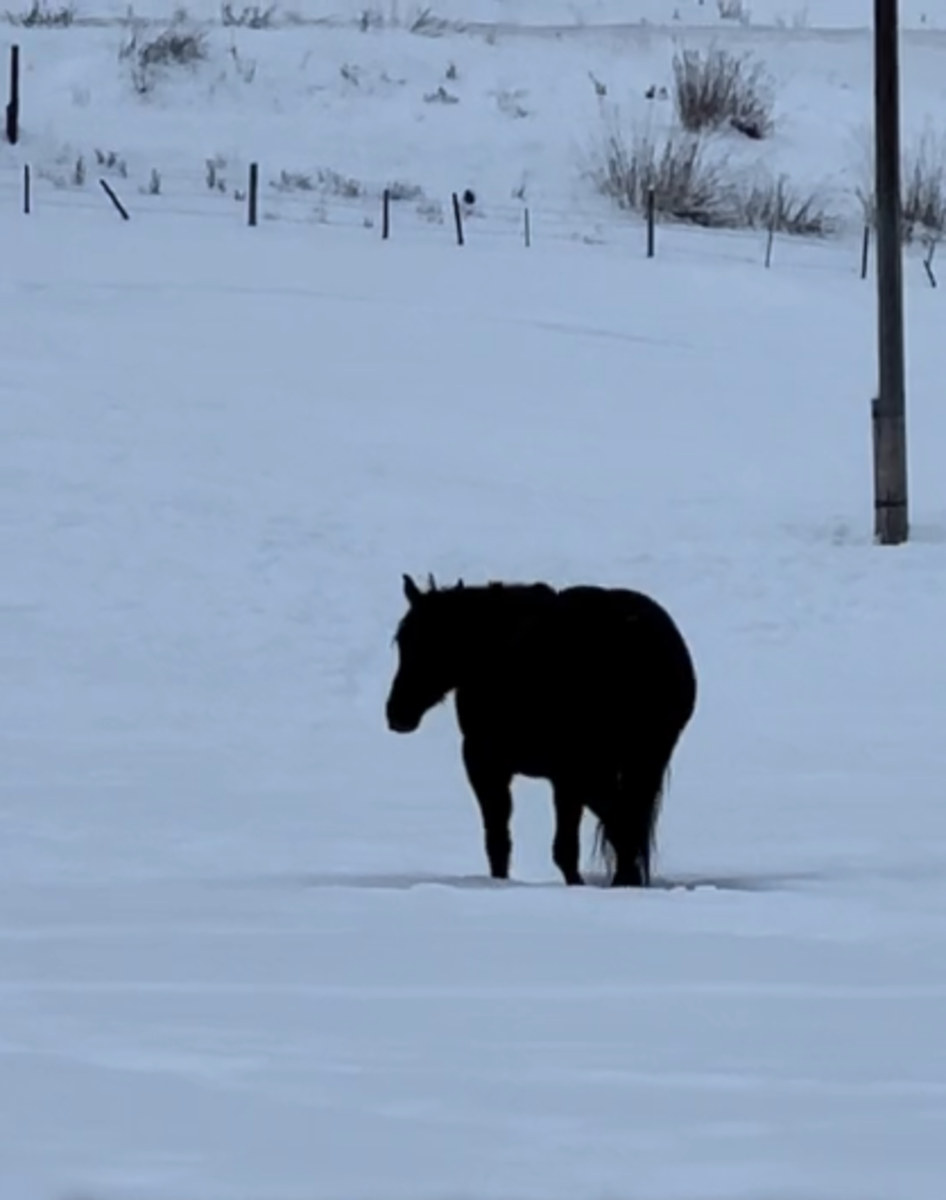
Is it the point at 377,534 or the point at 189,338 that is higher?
the point at 189,338

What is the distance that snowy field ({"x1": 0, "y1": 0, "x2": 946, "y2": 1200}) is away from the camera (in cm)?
470

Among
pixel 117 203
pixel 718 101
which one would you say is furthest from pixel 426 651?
pixel 718 101

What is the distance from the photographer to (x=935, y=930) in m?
7.02

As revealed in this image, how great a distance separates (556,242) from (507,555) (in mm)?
14139

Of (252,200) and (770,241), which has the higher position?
(252,200)

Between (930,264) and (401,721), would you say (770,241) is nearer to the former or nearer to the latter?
(930,264)

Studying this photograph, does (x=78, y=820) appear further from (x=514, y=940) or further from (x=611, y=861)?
(x=514, y=940)

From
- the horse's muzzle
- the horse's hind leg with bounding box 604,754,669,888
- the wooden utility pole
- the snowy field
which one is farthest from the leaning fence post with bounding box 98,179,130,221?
the horse's hind leg with bounding box 604,754,669,888

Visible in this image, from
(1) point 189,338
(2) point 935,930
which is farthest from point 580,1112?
(1) point 189,338

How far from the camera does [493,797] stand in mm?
9078

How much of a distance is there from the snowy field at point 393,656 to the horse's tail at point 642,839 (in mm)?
306

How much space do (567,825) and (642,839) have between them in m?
0.26

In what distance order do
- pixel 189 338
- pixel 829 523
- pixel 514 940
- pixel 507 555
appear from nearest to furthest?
pixel 514 940, pixel 507 555, pixel 829 523, pixel 189 338

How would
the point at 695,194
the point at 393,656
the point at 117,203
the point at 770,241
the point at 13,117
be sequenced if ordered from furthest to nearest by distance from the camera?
1. the point at 695,194
2. the point at 13,117
3. the point at 770,241
4. the point at 117,203
5. the point at 393,656
